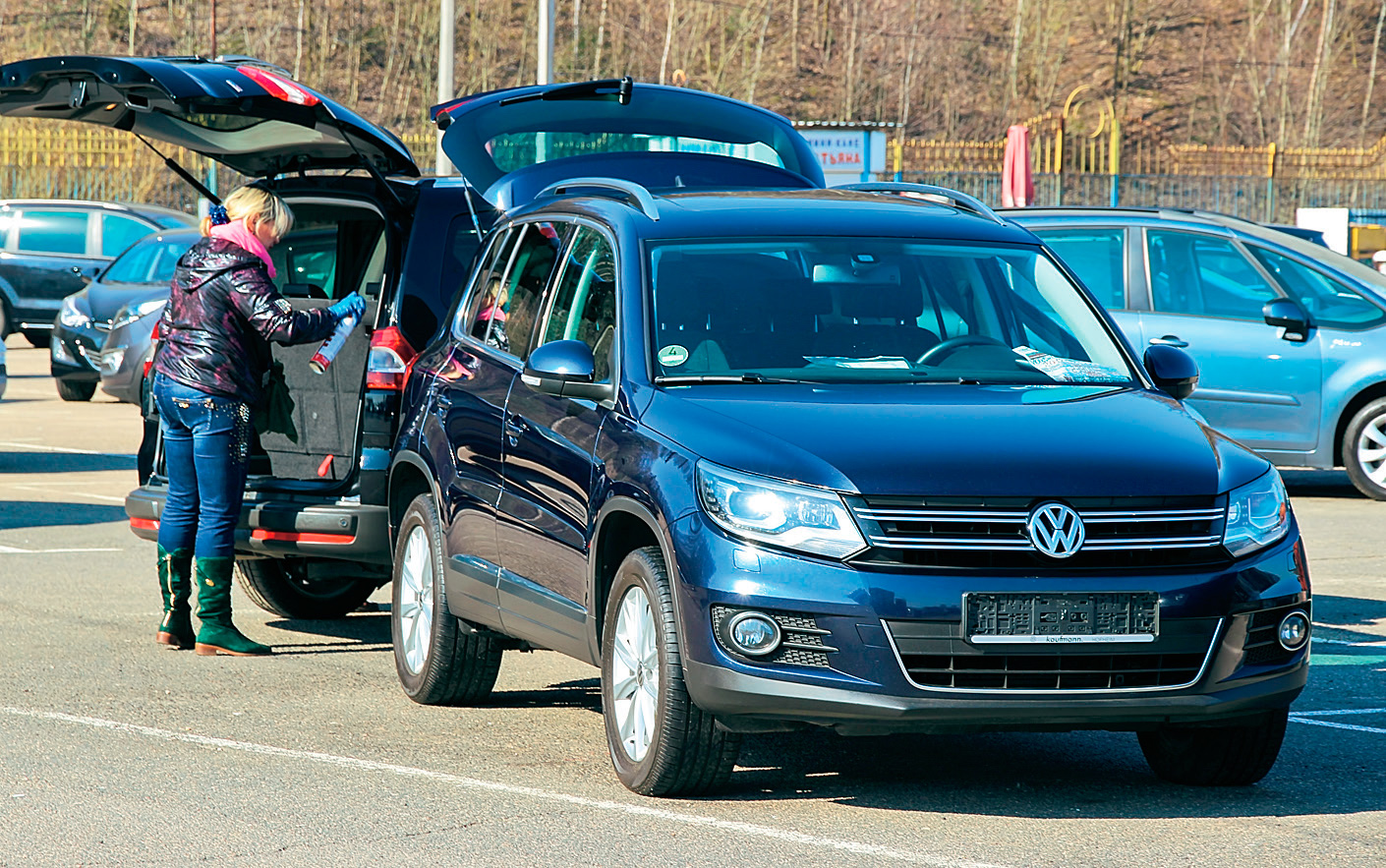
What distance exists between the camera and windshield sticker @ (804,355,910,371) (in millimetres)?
6109

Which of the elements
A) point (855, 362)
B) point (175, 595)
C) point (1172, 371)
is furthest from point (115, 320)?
point (1172, 371)

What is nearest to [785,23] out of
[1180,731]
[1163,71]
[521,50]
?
[521,50]

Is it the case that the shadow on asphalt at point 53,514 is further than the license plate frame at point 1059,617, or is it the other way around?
the shadow on asphalt at point 53,514

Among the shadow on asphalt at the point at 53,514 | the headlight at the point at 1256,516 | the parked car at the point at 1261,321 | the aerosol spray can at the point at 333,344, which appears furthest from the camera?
the parked car at the point at 1261,321

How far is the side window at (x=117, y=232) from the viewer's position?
2498 centimetres

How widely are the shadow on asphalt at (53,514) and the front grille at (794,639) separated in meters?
7.82

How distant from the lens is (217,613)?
8.12m

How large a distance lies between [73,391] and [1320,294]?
43.2 ft

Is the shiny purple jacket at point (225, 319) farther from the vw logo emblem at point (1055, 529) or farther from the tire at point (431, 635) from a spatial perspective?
the vw logo emblem at point (1055, 529)

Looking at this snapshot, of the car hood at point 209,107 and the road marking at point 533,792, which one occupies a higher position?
the car hood at point 209,107

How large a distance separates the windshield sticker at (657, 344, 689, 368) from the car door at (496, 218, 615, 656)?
0.19 meters

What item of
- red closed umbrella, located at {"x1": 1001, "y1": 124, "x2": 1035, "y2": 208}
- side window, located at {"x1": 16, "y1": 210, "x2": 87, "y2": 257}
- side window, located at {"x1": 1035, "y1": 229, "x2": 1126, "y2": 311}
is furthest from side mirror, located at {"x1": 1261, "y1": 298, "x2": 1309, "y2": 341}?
side window, located at {"x1": 16, "y1": 210, "x2": 87, "y2": 257}

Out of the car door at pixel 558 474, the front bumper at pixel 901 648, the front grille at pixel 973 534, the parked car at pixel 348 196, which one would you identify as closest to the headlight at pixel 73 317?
the parked car at pixel 348 196

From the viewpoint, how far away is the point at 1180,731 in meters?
5.91
